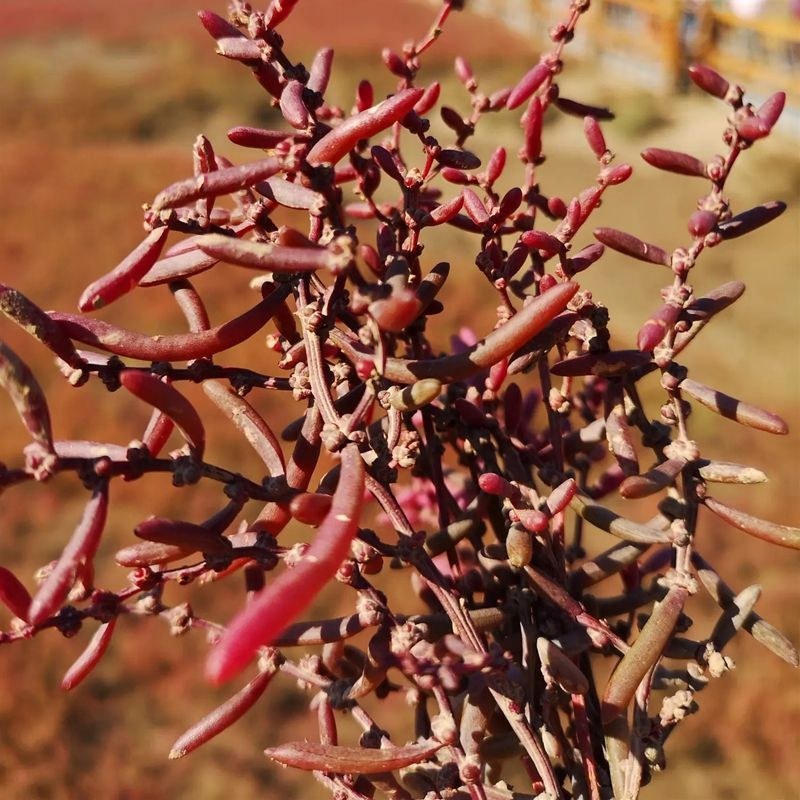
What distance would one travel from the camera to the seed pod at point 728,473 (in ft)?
1.28

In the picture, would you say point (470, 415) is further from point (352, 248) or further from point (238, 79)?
point (238, 79)

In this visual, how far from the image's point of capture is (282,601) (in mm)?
225

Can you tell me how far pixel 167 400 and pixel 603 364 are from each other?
0.22 m

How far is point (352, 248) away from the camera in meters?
0.28

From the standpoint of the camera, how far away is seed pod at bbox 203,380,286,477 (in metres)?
0.37

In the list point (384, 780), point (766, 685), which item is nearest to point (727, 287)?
point (384, 780)

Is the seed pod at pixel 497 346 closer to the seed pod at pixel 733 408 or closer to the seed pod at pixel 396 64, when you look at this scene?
Answer: the seed pod at pixel 733 408

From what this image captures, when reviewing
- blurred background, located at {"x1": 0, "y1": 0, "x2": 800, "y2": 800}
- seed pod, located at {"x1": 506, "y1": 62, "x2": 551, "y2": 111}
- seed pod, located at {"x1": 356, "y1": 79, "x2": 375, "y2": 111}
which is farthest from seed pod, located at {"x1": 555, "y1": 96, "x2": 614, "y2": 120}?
blurred background, located at {"x1": 0, "y1": 0, "x2": 800, "y2": 800}

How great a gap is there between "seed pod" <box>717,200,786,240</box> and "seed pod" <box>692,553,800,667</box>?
0.61 ft

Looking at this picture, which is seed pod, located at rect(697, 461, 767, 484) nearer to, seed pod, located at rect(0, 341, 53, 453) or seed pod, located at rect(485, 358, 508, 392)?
seed pod, located at rect(485, 358, 508, 392)

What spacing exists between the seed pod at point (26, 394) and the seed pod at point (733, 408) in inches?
11.6

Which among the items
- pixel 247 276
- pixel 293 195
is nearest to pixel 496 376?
pixel 293 195

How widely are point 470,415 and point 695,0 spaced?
4009mm

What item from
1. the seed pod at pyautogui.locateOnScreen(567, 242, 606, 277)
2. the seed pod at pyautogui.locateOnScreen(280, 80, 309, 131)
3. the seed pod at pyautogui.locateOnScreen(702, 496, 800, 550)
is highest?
the seed pod at pyautogui.locateOnScreen(280, 80, 309, 131)
